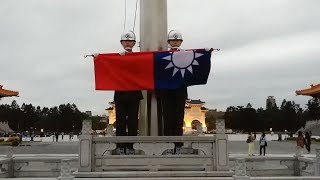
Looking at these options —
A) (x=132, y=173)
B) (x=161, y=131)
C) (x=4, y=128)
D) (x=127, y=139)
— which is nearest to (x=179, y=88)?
(x=161, y=131)

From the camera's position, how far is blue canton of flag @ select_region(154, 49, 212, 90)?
11305mm

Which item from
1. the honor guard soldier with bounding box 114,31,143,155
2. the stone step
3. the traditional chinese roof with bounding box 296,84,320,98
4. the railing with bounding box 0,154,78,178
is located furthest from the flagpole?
the traditional chinese roof with bounding box 296,84,320,98

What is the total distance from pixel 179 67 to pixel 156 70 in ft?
2.07

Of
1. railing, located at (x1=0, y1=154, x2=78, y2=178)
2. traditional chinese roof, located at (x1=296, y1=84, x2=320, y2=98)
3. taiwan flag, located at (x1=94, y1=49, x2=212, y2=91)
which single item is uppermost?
traditional chinese roof, located at (x1=296, y1=84, x2=320, y2=98)

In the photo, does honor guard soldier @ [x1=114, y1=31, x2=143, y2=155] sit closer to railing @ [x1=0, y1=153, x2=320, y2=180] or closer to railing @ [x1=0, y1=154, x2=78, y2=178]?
railing @ [x1=0, y1=153, x2=320, y2=180]

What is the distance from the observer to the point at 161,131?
11773 millimetres

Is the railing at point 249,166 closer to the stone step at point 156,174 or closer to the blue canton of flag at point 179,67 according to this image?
the stone step at point 156,174

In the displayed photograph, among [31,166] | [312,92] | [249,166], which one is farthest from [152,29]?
[312,92]

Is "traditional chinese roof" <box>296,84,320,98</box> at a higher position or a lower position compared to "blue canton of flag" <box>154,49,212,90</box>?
higher

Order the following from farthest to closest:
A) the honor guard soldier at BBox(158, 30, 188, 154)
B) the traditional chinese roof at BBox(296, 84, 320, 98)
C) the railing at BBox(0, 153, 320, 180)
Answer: the traditional chinese roof at BBox(296, 84, 320, 98)
the railing at BBox(0, 153, 320, 180)
the honor guard soldier at BBox(158, 30, 188, 154)

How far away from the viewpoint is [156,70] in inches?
448

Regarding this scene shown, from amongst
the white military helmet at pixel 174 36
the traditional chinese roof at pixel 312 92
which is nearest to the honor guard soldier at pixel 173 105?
the white military helmet at pixel 174 36

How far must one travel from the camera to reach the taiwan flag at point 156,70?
37.1 ft

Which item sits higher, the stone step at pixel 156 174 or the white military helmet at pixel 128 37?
the white military helmet at pixel 128 37
